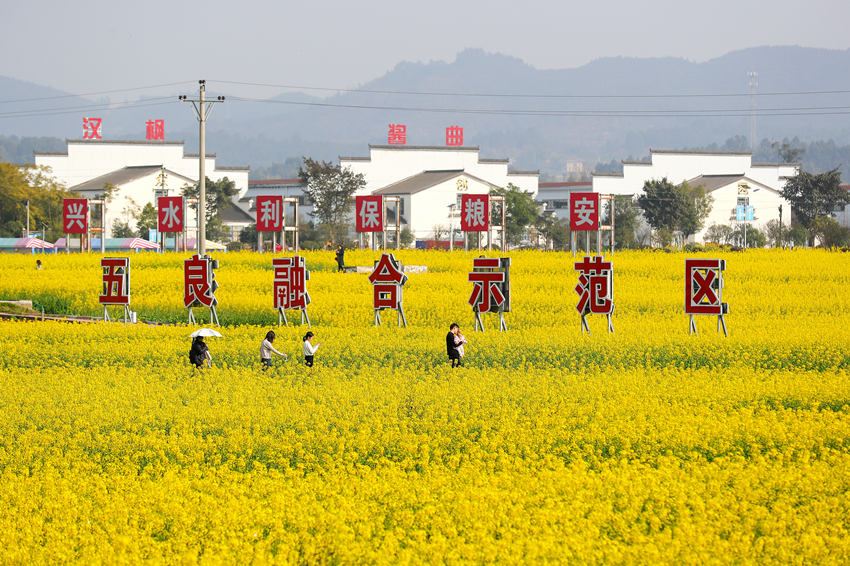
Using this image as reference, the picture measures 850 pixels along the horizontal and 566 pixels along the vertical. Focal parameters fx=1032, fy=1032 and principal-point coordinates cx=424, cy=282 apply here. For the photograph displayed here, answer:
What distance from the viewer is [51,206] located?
72.9m

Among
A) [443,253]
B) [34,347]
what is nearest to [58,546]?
[34,347]

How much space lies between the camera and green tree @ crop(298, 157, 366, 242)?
77875mm

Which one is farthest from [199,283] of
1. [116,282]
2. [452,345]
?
[452,345]

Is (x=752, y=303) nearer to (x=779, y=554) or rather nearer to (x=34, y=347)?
(x=34, y=347)

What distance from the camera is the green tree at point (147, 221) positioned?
252 ft

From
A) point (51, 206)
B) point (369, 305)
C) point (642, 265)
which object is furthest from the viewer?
point (51, 206)

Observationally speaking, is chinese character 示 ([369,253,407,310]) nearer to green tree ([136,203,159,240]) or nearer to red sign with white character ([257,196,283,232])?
red sign with white character ([257,196,283,232])

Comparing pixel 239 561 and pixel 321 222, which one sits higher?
pixel 321 222

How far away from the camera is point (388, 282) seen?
90.2 feet

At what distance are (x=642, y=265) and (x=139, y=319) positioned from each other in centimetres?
2007

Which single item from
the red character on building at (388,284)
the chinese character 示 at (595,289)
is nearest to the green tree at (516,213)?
the red character on building at (388,284)

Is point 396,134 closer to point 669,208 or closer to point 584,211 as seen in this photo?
point 669,208

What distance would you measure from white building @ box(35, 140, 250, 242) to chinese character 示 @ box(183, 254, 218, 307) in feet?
172

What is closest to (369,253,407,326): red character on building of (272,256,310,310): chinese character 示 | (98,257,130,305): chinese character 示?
(272,256,310,310): chinese character 示
